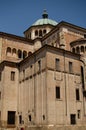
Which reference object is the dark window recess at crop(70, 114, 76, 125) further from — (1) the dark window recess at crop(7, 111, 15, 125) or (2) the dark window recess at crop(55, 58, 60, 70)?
(1) the dark window recess at crop(7, 111, 15, 125)

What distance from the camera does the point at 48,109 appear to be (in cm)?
2661

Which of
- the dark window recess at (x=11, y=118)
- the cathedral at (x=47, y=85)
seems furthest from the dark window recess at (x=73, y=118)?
the dark window recess at (x=11, y=118)

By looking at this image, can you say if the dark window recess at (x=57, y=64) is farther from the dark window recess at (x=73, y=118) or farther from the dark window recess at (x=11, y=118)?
the dark window recess at (x=11, y=118)

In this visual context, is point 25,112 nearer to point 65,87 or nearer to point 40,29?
point 65,87

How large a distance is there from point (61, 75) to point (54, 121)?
261 inches

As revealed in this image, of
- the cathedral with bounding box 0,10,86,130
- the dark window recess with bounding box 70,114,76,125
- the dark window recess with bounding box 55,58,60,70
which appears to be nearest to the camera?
the cathedral with bounding box 0,10,86,130

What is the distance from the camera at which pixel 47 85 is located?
2764 cm

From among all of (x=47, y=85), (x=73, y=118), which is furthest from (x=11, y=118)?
(x=73, y=118)

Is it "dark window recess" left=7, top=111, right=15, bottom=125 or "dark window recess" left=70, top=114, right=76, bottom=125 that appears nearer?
"dark window recess" left=70, top=114, right=76, bottom=125

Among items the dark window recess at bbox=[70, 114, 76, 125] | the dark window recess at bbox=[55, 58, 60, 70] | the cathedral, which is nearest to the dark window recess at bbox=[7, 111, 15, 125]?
the cathedral

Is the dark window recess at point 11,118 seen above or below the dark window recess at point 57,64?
below

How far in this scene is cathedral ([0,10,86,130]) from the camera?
27875 millimetres

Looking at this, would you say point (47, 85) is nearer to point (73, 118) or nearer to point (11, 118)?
point (73, 118)

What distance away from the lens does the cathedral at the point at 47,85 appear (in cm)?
2788
